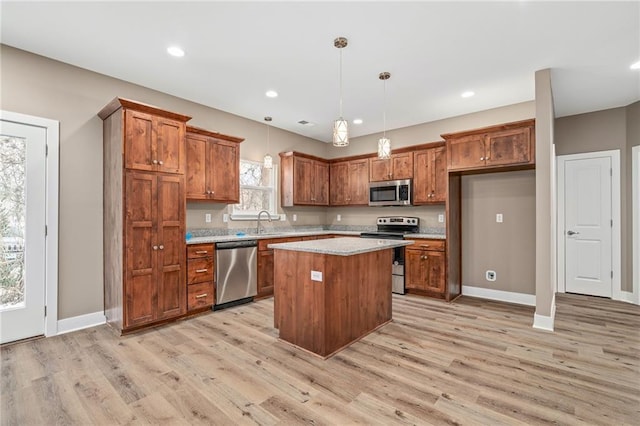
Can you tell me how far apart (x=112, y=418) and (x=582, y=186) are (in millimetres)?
6412

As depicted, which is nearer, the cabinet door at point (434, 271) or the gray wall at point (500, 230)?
the gray wall at point (500, 230)

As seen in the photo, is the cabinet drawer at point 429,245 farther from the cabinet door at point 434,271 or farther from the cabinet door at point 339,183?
the cabinet door at point 339,183

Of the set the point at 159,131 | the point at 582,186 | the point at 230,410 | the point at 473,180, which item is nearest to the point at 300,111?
the point at 159,131

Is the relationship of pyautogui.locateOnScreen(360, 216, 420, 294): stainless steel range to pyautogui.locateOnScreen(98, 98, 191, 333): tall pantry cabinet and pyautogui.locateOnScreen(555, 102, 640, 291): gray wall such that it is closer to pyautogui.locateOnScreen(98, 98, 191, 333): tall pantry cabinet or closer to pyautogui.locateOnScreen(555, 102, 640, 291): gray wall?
pyautogui.locateOnScreen(555, 102, 640, 291): gray wall

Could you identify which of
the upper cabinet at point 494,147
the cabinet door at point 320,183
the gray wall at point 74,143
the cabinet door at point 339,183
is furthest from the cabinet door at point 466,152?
the gray wall at point 74,143

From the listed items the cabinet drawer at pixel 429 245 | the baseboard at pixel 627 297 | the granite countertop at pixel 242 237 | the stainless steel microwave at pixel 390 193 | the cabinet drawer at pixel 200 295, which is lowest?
the baseboard at pixel 627 297

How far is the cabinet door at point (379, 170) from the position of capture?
5487 millimetres

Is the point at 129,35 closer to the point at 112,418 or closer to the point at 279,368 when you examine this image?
the point at 112,418

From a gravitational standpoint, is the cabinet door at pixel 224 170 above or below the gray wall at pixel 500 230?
above

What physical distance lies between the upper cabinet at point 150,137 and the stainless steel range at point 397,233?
10.7ft

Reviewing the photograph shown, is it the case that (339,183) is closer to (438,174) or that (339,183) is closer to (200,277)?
(438,174)

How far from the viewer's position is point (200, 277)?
384 cm

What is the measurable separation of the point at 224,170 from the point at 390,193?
9.27ft

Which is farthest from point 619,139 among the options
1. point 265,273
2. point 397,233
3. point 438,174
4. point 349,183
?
point 265,273
